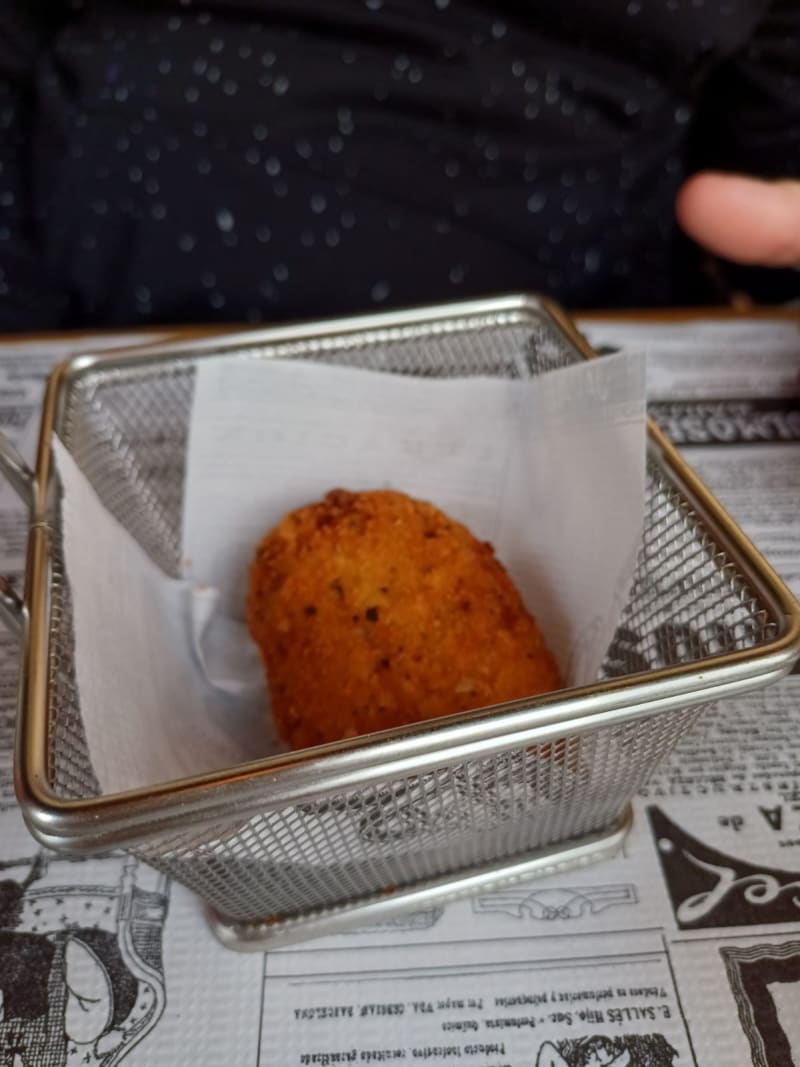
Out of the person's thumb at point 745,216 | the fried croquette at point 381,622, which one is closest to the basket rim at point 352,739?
the fried croquette at point 381,622

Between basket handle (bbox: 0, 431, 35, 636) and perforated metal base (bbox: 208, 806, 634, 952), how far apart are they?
18 centimetres

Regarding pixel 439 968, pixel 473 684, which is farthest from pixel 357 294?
pixel 439 968

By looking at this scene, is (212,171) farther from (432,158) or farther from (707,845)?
(707,845)

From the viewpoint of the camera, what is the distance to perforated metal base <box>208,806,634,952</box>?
0.41m

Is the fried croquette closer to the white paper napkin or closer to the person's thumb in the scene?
the white paper napkin

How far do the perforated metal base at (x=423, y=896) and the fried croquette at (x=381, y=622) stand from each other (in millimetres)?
83

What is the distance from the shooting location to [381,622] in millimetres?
458

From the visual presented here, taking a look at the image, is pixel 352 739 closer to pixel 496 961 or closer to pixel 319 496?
pixel 496 961

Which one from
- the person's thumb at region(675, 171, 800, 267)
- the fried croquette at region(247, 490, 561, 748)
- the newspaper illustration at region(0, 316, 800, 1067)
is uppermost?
the person's thumb at region(675, 171, 800, 267)

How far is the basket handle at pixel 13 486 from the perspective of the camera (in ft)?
1.27

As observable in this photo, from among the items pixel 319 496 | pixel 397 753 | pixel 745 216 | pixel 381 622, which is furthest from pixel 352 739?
pixel 745 216

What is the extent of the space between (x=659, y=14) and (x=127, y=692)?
64 cm

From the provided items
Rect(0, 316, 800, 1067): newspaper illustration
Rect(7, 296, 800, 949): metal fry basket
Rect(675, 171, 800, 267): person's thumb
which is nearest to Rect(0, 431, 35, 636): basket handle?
Rect(7, 296, 800, 949): metal fry basket

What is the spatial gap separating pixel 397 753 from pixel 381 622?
0.52 ft
